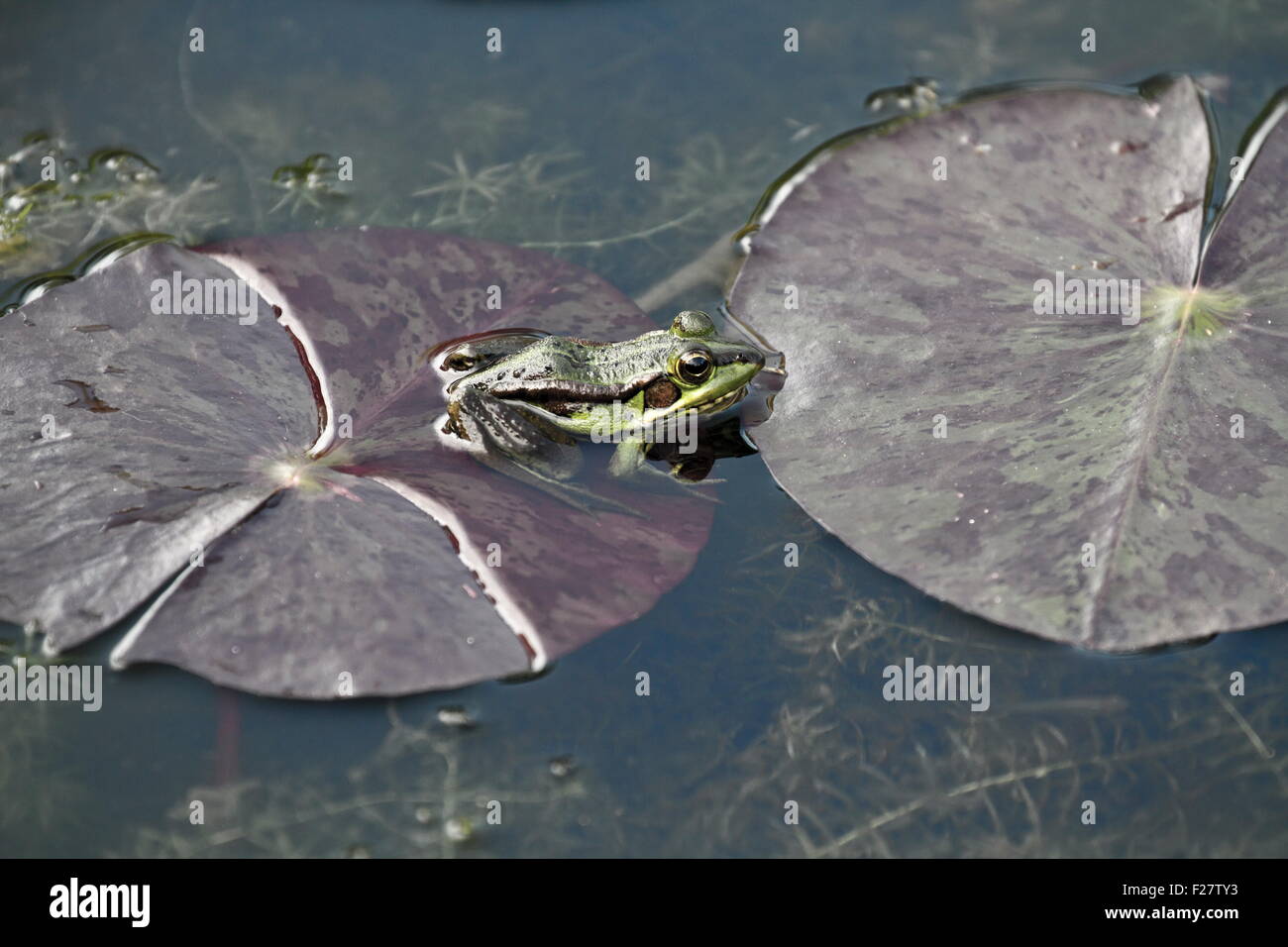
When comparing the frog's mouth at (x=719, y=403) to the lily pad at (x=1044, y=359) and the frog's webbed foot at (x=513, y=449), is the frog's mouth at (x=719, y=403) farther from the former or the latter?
the frog's webbed foot at (x=513, y=449)

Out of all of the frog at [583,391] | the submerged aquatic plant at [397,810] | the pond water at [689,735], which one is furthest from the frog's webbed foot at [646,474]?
the submerged aquatic plant at [397,810]

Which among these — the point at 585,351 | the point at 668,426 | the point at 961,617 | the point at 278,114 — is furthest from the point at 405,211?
the point at 961,617

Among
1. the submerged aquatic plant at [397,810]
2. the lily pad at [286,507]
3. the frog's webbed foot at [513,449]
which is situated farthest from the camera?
the frog's webbed foot at [513,449]

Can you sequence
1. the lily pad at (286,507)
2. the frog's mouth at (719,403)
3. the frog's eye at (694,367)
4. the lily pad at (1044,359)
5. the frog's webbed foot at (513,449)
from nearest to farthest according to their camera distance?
the lily pad at (286,507) → the lily pad at (1044,359) → the frog's webbed foot at (513,449) → the frog's eye at (694,367) → the frog's mouth at (719,403)

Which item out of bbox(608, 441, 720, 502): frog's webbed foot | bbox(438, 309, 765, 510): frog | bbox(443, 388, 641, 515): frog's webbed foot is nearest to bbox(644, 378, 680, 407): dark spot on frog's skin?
bbox(438, 309, 765, 510): frog

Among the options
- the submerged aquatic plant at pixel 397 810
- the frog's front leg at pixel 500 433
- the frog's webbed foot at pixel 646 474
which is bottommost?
the submerged aquatic plant at pixel 397 810

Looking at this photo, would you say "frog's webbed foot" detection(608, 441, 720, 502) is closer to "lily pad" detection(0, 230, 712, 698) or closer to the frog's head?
"lily pad" detection(0, 230, 712, 698)
